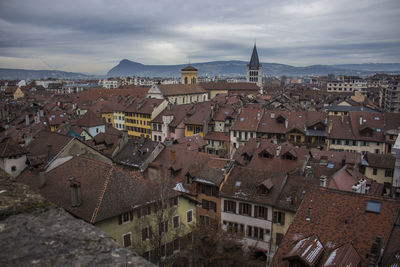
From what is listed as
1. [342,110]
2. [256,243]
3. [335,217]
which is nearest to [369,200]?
[335,217]

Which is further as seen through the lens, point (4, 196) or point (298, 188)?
point (298, 188)

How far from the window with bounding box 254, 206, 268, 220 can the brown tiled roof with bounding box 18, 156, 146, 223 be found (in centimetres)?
1098

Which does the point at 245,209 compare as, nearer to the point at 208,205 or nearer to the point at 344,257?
the point at 208,205

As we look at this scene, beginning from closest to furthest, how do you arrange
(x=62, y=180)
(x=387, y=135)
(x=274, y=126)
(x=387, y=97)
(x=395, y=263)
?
1. (x=395, y=263)
2. (x=62, y=180)
3. (x=387, y=135)
4. (x=274, y=126)
5. (x=387, y=97)

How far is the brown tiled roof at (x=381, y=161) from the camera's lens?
42272 millimetres

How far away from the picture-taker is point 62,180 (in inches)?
1032

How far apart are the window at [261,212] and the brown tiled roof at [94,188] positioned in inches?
432

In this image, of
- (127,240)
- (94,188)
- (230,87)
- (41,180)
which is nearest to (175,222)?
(127,240)

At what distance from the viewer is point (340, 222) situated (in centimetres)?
1828

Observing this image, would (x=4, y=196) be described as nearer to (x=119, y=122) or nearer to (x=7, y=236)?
(x=7, y=236)

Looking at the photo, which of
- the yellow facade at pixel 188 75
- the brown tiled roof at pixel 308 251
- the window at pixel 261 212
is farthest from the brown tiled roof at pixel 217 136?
the yellow facade at pixel 188 75

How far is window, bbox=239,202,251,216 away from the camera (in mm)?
29900

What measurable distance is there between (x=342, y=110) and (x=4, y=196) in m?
92.5

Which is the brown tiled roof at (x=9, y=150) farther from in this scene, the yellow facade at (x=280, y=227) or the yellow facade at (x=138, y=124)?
the yellow facade at (x=138, y=124)
